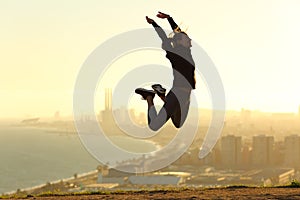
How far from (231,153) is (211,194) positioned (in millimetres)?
107241

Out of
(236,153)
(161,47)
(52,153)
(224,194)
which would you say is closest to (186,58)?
(161,47)

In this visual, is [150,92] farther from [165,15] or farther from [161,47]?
[165,15]

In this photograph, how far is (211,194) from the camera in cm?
1327

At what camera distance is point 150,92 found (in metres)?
9.18

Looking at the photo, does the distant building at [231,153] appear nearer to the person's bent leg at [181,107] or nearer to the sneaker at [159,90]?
the sneaker at [159,90]

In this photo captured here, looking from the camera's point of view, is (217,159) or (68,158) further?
(68,158)

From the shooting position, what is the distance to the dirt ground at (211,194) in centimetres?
1262

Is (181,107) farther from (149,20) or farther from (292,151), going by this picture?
(292,151)

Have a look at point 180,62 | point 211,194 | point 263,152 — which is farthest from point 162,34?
point 263,152

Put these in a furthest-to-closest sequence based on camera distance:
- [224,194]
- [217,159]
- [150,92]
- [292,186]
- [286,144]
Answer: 1. [217,159]
2. [286,144]
3. [292,186]
4. [224,194]
5. [150,92]

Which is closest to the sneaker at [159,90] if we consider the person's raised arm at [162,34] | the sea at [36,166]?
the person's raised arm at [162,34]

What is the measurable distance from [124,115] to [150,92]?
2211mm

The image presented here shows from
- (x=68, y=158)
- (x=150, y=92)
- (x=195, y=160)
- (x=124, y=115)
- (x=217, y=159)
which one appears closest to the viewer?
(x=150, y=92)

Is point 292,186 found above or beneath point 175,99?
beneath
